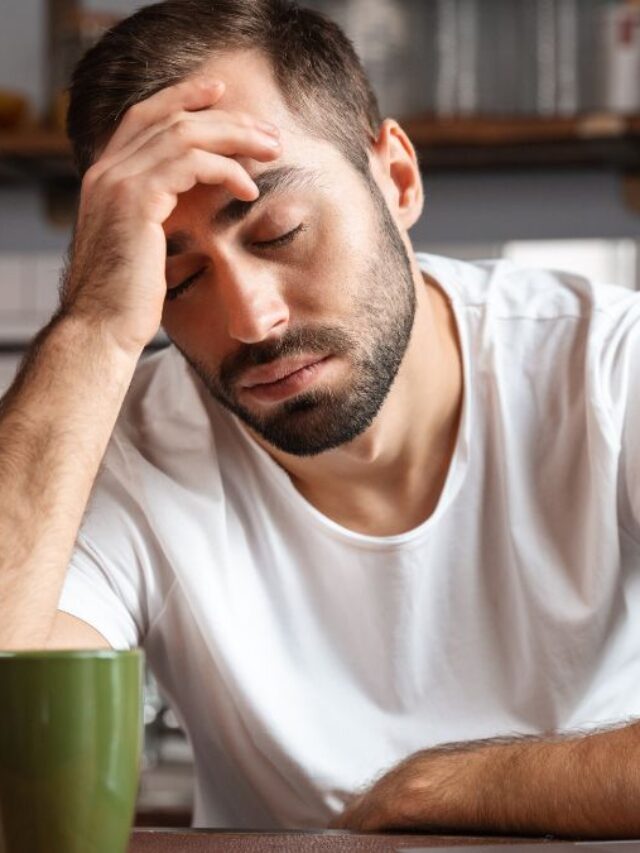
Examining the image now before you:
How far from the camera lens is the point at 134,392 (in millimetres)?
1551

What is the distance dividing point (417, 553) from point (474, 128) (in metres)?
1.59

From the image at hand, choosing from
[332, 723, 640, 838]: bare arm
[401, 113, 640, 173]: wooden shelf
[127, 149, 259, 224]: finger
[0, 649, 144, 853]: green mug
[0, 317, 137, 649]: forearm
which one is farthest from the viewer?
[401, 113, 640, 173]: wooden shelf

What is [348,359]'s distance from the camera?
4.27 feet

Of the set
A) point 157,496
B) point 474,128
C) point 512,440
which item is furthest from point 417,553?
point 474,128

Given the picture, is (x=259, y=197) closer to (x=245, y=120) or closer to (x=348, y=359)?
(x=245, y=120)

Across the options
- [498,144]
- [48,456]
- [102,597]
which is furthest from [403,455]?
[498,144]

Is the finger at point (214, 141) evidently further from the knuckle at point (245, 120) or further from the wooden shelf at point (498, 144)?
the wooden shelf at point (498, 144)

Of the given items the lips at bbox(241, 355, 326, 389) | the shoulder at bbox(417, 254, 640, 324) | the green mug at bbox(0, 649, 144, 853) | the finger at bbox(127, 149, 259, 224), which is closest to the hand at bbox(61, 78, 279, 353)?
the finger at bbox(127, 149, 259, 224)

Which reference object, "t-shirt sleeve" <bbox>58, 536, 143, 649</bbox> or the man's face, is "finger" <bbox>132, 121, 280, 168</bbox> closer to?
the man's face

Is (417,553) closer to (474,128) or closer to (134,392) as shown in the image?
(134,392)

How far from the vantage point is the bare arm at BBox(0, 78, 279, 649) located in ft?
3.64

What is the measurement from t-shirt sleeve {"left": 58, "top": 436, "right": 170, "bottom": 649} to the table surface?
466 millimetres

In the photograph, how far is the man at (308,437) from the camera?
1.24 meters

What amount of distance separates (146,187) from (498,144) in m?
1.69
